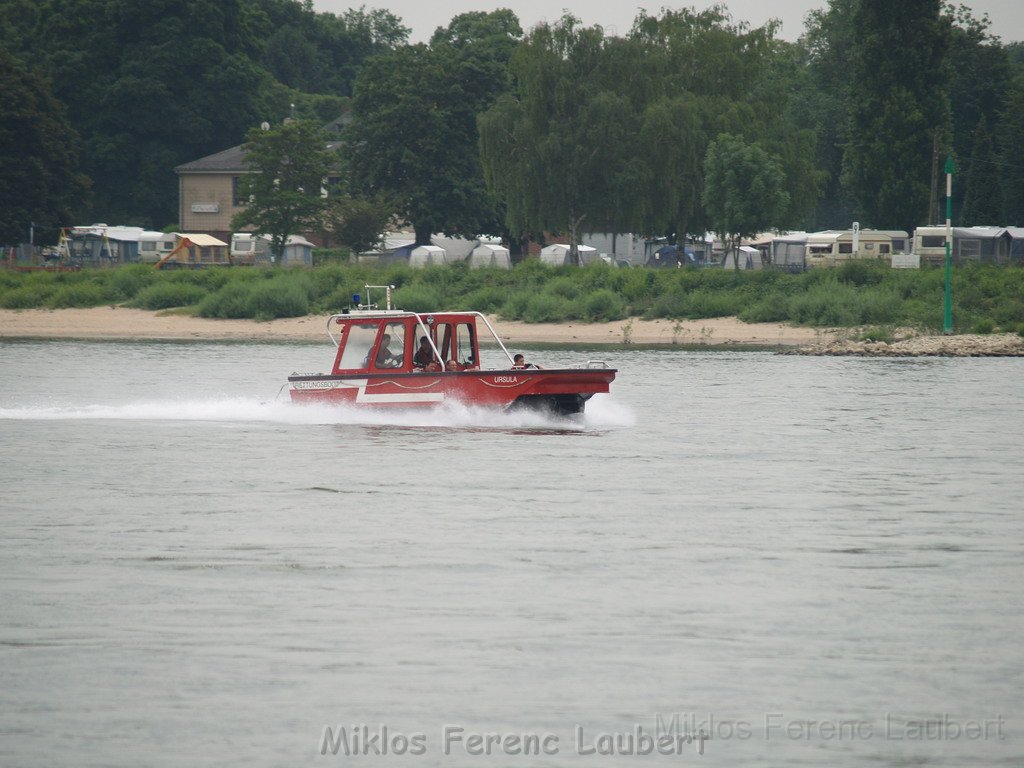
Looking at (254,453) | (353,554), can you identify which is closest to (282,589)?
(353,554)

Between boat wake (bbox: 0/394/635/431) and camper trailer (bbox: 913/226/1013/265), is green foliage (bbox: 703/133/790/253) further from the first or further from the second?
boat wake (bbox: 0/394/635/431)

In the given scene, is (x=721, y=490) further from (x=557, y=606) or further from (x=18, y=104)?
(x=18, y=104)

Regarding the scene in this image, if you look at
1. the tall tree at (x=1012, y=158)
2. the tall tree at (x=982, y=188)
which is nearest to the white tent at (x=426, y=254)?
the tall tree at (x=982, y=188)

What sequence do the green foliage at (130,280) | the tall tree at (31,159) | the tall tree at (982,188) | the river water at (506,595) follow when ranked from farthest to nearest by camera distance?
the tall tree at (982,188) → the tall tree at (31,159) → the green foliage at (130,280) → the river water at (506,595)

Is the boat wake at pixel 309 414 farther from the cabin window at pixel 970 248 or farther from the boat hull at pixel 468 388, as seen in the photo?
the cabin window at pixel 970 248

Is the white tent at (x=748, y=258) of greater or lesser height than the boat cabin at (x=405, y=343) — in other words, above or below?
above

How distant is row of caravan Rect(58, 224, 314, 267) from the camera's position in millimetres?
87250

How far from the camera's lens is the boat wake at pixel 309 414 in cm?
2852

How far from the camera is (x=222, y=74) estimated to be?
108 metres

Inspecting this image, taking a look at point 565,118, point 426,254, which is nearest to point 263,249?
point 426,254

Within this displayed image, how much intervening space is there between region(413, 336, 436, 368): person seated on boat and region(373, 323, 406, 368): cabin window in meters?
0.25

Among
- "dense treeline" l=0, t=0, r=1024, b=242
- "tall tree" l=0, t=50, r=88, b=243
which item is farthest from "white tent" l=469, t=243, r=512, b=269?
"tall tree" l=0, t=50, r=88, b=243

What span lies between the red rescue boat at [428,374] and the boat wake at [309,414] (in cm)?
24

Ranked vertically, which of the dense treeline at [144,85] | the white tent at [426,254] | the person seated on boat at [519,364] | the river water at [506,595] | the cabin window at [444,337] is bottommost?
the river water at [506,595]
